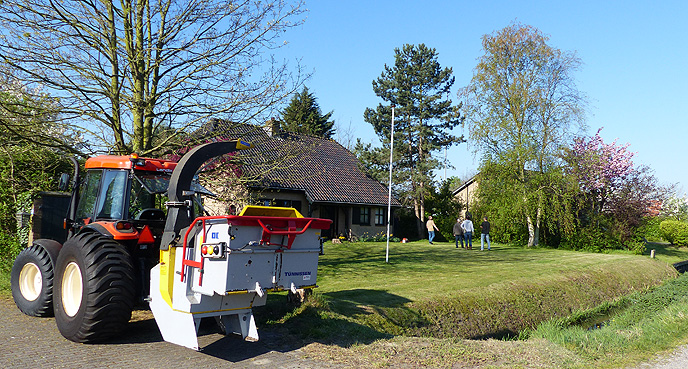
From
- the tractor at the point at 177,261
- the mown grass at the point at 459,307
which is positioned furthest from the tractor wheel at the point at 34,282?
the mown grass at the point at 459,307

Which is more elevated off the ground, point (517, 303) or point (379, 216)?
point (379, 216)

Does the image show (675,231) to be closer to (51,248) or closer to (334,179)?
(334,179)

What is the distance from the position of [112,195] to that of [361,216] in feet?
82.6

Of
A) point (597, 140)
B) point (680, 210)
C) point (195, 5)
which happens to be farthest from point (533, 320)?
point (680, 210)

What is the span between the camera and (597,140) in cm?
3181

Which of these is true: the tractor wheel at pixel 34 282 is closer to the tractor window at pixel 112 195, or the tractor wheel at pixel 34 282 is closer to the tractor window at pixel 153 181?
the tractor window at pixel 112 195

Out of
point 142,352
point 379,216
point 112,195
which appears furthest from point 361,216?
point 142,352

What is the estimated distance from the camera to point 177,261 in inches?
238

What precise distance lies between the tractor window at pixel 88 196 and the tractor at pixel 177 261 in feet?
0.80

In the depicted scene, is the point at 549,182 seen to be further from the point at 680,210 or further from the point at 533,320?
the point at 680,210

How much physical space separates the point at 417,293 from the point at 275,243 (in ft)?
18.8

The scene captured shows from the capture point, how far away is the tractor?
230 inches

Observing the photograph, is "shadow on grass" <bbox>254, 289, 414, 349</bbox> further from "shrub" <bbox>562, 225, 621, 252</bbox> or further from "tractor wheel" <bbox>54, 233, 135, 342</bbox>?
"shrub" <bbox>562, 225, 621, 252</bbox>

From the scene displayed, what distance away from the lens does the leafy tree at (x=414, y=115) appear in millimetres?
36406
